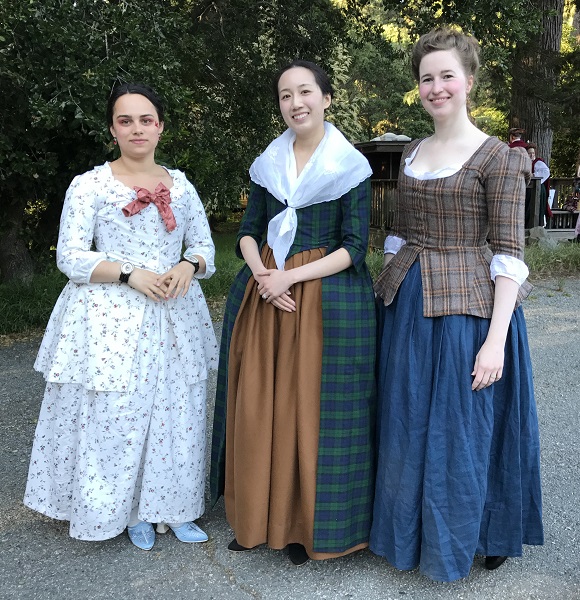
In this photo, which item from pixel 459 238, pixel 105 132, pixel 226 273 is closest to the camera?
pixel 459 238

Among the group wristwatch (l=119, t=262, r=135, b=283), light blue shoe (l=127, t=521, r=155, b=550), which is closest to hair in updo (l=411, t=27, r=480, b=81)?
wristwatch (l=119, t=262, r=135, b=283)

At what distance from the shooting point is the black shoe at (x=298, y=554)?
2.49 metres

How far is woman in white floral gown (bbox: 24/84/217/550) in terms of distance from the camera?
244 cm

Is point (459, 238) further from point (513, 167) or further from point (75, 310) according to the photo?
point (75, 310)

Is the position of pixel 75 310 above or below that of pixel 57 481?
above

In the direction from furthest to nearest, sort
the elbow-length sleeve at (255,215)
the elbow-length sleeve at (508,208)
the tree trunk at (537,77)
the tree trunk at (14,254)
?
1. the tree trunk at (537,77)
2. the tree trunk at (14,254)
3. the elbow-length sleeve at (255,215)
4. the elbow-length sleeve at (508,208)

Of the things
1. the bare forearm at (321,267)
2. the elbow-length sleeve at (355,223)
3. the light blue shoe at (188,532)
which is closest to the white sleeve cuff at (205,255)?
the bare forearm at (321,267)

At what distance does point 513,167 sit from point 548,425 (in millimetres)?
2322

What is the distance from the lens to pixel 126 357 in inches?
96.7

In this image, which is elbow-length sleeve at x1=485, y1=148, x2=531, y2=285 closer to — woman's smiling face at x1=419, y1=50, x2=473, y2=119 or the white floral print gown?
woman's smiling face at x1=419, y1=50, x2=473, y2=119

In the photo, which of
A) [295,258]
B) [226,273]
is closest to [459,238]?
[295,258]

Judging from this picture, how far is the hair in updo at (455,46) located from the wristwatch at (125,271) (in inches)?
49.6

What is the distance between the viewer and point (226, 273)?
735 cm

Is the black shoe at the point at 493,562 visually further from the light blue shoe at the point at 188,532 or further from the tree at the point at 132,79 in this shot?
the tree at the point at 132,79
